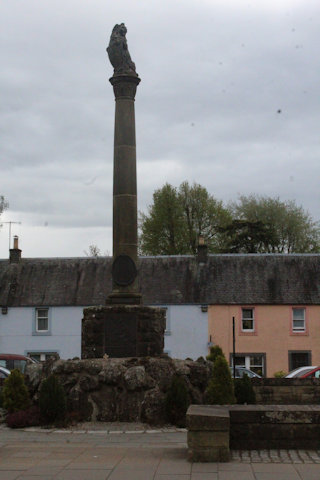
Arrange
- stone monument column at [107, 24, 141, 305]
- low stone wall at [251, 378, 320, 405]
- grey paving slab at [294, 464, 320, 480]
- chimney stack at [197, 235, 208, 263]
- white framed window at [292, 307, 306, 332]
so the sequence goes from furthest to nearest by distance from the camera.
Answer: chimney stack at [197, 235, 208, 263], white framed window at [292, 307, 306, 332], low stone wall at [251, 378, 320, 405], stone monument column at [107, 24, 141, 305], grey paving slab at [294, 464, 320, 480]

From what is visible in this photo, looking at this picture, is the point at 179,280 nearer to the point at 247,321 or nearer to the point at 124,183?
the point at 247,321

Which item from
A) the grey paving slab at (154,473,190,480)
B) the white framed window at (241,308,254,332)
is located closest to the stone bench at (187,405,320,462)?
the grey paving slab at (154,473,190,480)

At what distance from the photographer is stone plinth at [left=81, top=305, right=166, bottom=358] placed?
1755 cm

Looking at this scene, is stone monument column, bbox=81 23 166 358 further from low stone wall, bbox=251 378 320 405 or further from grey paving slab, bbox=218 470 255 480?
grey paving slab, bbox=218 470 255 480

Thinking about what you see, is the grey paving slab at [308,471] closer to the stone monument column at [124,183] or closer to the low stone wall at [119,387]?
the low stone wall at [119,387]

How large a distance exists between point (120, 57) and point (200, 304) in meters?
21.4

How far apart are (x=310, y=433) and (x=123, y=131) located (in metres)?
10.8

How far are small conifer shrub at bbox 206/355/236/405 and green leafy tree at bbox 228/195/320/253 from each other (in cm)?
3795

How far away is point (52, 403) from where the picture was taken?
15.6 meters

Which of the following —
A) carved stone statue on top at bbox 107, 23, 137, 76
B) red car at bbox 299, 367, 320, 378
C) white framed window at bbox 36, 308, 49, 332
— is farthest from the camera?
white framed window at bbox 36, 308, 49, 332

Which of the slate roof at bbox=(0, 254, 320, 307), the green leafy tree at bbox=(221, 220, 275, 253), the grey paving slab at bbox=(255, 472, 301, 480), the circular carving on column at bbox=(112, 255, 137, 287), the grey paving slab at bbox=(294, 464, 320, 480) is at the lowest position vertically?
the grey paving slab at bbox=(255, 472, 301, 480)

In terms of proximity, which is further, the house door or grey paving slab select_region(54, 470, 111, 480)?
the house door

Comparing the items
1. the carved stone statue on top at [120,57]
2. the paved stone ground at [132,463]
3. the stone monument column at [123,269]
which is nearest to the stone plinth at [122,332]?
the stone monument column at [123,269]

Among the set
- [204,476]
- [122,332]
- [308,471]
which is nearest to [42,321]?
[122,332]
